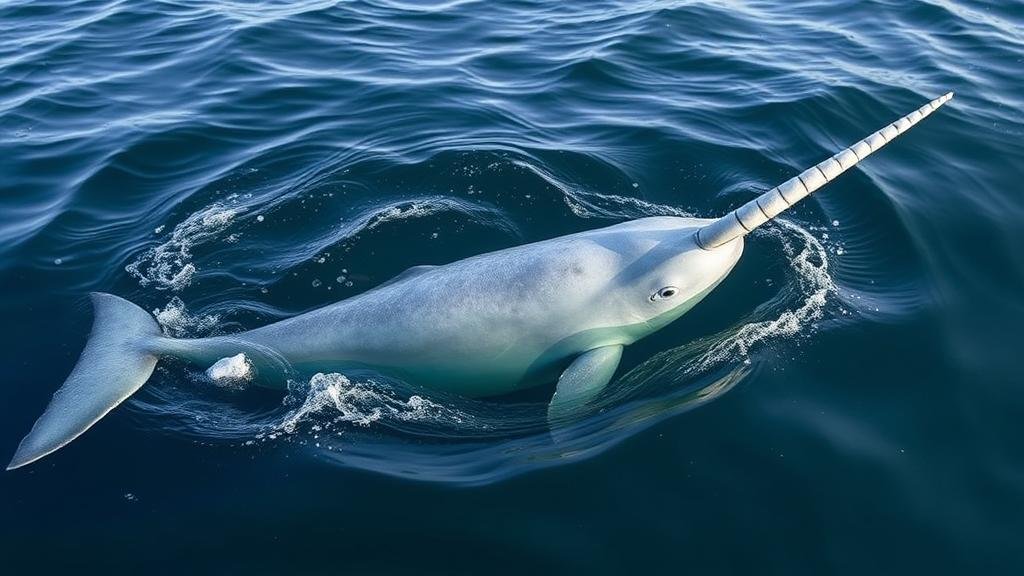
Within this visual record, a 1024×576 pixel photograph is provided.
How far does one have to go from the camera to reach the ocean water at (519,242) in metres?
7.27

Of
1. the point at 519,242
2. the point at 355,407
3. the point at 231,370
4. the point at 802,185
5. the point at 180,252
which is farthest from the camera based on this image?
the point at 180,252

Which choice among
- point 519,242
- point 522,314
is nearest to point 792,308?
point 522,314

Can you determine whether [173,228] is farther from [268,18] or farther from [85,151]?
[268,18]

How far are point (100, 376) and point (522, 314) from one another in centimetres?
497

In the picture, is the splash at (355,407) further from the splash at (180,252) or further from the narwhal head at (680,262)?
the splash at (180,252)

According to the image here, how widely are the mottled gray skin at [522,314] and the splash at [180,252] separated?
289 centimetres

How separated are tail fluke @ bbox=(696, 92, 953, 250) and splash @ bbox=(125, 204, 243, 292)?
25.2ft

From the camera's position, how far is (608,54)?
18.7m

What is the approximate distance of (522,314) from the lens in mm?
9289

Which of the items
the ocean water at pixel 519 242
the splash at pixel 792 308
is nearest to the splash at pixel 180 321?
the ocean water at pixel 519 242

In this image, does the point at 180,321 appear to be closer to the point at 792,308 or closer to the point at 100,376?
the point at 100,376

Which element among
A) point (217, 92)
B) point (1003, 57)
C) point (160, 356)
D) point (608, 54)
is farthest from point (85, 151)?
point (1003, 57)

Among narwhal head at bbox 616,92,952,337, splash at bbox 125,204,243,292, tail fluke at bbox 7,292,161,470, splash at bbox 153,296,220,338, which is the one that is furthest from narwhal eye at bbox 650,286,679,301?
splash at bbox 125,204,243,292

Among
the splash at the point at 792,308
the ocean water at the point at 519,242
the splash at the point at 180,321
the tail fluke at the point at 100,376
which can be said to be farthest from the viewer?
the splash at the point at 180,321
